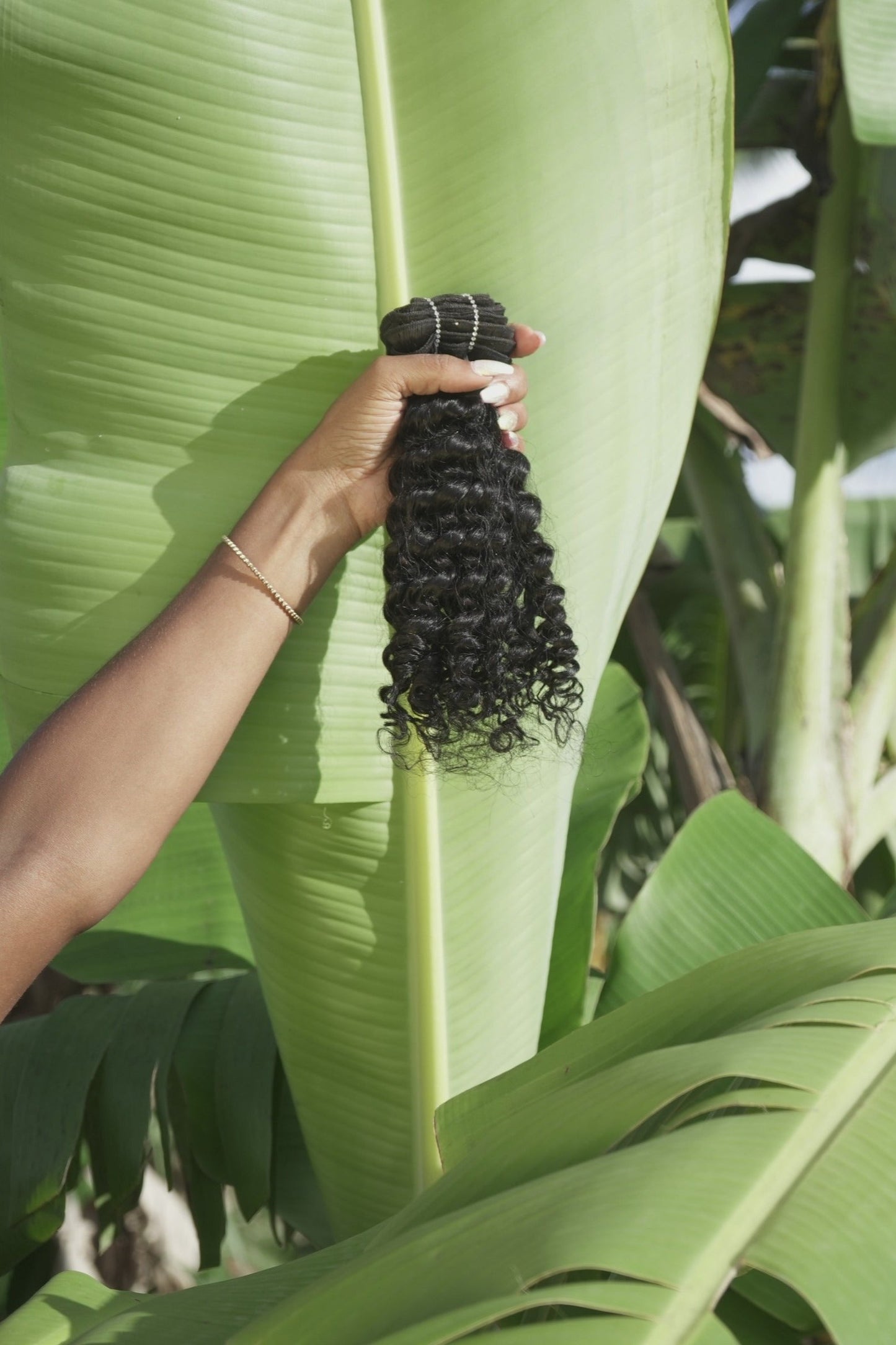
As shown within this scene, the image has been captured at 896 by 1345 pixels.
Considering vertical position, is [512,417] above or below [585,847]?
above

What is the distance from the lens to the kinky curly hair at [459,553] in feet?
2.17

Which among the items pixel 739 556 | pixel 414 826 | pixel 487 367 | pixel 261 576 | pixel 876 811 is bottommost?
pixel 876 811

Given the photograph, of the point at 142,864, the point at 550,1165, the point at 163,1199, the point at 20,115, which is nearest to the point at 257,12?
the point at 20,115

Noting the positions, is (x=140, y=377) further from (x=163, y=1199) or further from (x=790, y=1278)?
(x=163, y=1199)

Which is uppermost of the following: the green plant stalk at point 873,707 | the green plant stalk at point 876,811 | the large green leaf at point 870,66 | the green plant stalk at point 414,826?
the large green leaf at point 870,66

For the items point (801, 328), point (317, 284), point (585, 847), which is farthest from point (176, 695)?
point (801, 328)

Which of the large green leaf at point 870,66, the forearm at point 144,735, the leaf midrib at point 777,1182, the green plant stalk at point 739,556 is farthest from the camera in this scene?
the green plant stalk at point 739,556

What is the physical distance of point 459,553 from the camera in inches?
26.3

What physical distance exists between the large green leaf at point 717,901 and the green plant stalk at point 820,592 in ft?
0.98

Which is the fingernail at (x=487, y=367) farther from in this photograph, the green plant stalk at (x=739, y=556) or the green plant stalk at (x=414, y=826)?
the green plant stalk at (x=739, y=556)

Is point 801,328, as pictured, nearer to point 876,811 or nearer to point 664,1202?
point 876,811

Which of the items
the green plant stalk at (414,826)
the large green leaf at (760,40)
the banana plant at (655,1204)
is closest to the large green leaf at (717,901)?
the green plant stalk at (414,826)

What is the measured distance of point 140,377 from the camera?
2.41 ft

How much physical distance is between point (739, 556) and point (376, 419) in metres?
1.05
